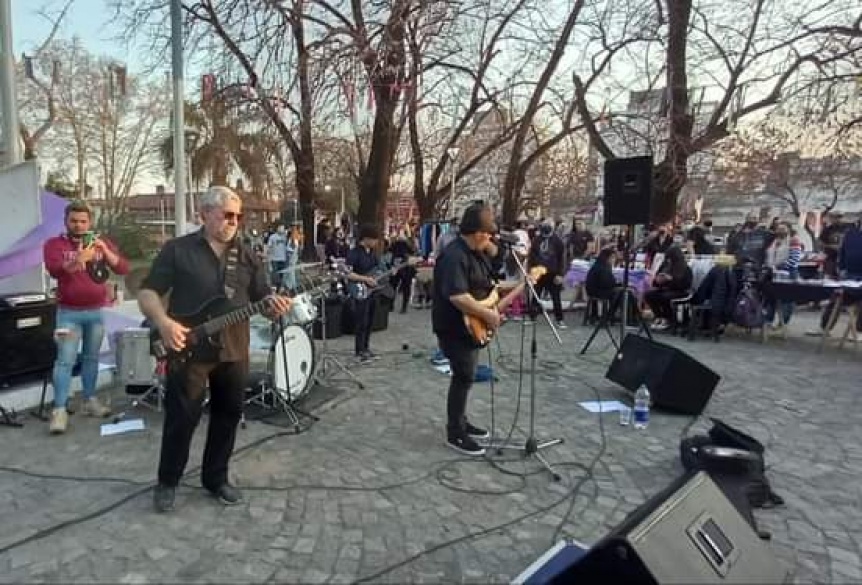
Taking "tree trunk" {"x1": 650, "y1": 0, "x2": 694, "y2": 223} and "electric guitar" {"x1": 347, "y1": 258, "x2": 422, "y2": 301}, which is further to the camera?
"tree trunk" {"x1": 650, "y1": 0, "x2": 694, "y2": 223}

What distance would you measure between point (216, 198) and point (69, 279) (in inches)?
87.5

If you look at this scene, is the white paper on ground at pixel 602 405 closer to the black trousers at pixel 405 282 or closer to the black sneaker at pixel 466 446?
the black sneaker at pixel 466 446

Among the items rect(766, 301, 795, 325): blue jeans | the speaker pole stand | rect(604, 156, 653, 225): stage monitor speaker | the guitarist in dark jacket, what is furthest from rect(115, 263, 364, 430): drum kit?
rect(766, 301, 795, 325): blue jeans

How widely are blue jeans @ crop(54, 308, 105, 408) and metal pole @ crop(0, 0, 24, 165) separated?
222 cm

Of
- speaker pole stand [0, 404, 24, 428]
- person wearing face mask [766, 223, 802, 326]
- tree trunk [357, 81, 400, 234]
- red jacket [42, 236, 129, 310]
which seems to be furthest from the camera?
tree trunk [357, 81, 400, 234]

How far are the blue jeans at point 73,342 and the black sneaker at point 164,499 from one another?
6.54 feet

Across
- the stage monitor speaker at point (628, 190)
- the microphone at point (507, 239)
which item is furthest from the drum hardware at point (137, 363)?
the stage monitor speaker at point (628, 190)

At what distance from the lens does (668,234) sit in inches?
405

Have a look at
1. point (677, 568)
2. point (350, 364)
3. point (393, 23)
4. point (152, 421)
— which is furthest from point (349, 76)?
point (677, 568)

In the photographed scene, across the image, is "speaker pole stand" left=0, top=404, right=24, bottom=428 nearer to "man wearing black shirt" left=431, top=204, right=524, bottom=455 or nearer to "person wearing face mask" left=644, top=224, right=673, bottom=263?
"man wearing black shirt" left=431, top=204, right=524, bottom=455

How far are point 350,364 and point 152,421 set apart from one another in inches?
102

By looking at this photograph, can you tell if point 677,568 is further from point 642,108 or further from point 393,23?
point 642,108

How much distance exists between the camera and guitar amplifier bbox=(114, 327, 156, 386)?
520 cm

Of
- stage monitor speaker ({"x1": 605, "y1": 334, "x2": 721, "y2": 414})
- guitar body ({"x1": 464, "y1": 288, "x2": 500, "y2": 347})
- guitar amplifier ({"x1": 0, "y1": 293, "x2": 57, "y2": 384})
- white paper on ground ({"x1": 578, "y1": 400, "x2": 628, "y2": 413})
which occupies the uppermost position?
guitar body ({"x1": 464, "y1": 288, "x2": 500, "y2": 347})
